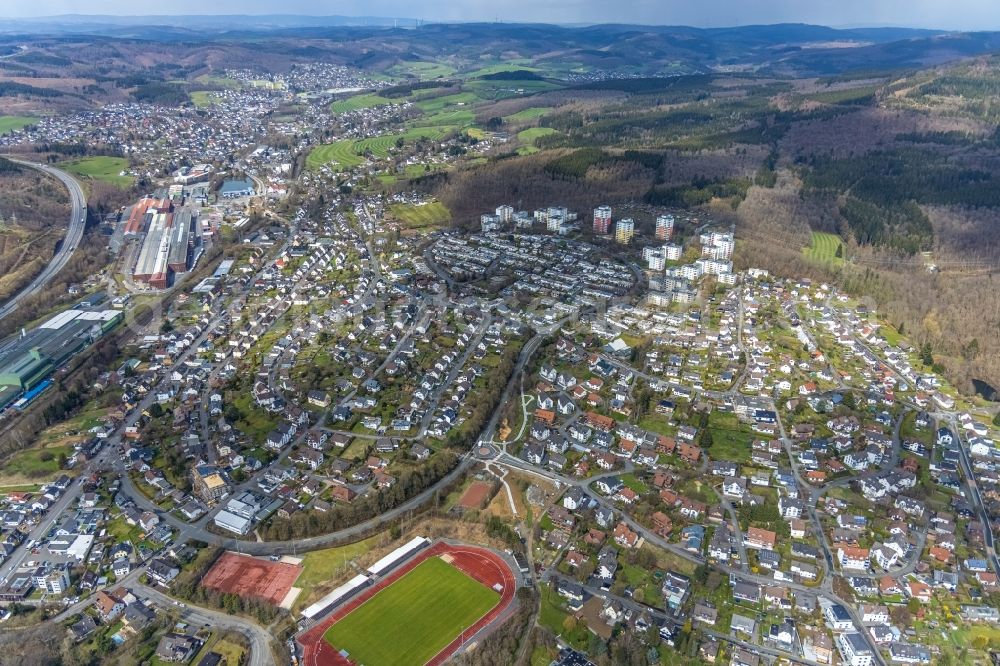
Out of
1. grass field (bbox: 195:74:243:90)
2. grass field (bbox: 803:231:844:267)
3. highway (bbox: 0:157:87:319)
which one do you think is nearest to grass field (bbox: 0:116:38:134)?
highway (bbox: 0:157:87:319)

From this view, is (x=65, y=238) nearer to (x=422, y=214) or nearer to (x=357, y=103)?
(x=422, y=214)

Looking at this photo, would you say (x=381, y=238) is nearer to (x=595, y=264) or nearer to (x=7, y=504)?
(x=595, y=264)

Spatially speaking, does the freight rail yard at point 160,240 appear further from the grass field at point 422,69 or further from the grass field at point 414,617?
the grass field at point 422,69

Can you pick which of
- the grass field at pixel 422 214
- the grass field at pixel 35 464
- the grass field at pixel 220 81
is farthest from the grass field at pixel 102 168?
the grass field at pixel 220 81

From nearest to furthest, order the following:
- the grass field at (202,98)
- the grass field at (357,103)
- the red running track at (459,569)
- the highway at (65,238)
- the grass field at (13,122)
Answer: the red running track at (459,569)
the highway at (65,238)
the grass field at (13,122)
the grass field at (357,103)
the grass field at (202,98)

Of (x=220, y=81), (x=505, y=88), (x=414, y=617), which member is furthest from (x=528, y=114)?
(x=414, y=617)

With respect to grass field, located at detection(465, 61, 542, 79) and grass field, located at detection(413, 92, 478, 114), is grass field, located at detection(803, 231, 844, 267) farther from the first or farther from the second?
grass field, located at detection(465, 61, 542, 79)
